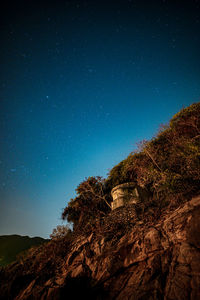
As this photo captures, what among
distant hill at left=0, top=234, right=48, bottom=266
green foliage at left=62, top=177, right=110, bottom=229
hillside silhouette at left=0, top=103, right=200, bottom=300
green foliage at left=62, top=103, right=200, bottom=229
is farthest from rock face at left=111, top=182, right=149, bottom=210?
distant hill at left=0, top=234, right=48, bottom=266

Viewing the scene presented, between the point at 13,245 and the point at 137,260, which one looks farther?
the point at 13,245

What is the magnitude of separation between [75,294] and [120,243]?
1914 millimetres

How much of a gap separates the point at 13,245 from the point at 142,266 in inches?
1161

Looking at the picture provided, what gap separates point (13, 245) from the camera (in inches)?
888

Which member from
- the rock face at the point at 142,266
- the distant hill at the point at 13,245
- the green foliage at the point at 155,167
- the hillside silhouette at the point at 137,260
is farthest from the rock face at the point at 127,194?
the distant hill at the point at 13,245

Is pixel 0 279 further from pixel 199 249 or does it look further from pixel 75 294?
pixel 199 249

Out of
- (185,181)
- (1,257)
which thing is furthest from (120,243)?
(1,257)

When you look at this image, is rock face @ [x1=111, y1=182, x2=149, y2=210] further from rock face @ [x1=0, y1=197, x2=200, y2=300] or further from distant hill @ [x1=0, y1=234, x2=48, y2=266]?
distant hill @ [x1=0, y1=234, x2=48, y2=266]

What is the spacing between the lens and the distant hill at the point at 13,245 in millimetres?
19594

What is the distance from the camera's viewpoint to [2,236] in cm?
2586

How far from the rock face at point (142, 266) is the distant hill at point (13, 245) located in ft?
64.8

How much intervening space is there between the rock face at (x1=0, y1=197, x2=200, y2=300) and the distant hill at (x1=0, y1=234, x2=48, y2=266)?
64.8 feet

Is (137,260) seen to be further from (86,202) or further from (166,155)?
(86,202)

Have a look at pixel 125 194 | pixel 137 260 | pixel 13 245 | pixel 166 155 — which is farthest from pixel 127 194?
pixel 13 245
